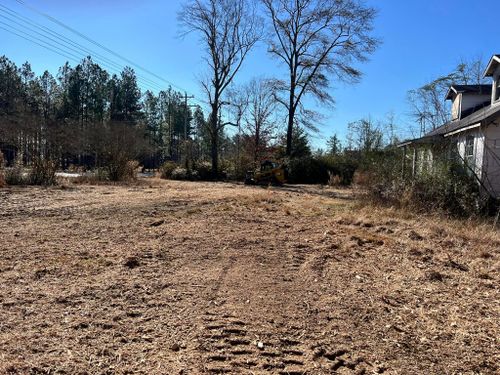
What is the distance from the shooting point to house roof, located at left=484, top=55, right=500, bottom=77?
14.3m

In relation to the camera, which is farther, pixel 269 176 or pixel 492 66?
pixel 269 176

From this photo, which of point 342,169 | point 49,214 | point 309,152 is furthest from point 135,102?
point 49,214

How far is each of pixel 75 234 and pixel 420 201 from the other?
30.2ft

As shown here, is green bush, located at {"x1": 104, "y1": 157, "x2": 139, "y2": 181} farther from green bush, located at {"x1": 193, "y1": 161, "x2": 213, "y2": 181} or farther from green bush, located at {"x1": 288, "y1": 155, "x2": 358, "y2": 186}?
green bush, located at {"x1": 288, "y1": 155, "x2": 358, "y2": 186}

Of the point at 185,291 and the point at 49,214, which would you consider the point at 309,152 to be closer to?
the point at 49,214

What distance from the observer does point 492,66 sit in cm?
1493

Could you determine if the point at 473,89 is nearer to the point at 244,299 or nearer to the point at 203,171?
the point at 244,299

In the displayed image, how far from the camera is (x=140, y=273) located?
489 centimetres

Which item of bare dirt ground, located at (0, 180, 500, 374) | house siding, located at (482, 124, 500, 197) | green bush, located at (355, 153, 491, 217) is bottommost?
bare dirt ground, located at (0, 180, 500, 374)

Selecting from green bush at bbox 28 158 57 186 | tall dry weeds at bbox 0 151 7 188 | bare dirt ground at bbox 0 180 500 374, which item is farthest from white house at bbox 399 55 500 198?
tall dry weeds at bbox 0 151 7 188

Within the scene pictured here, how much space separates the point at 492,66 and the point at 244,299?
1554cm

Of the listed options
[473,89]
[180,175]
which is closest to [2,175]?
[180,175]

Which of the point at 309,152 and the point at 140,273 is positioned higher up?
the point at 309,152

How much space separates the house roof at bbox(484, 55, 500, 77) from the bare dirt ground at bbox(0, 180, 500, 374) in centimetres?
944
